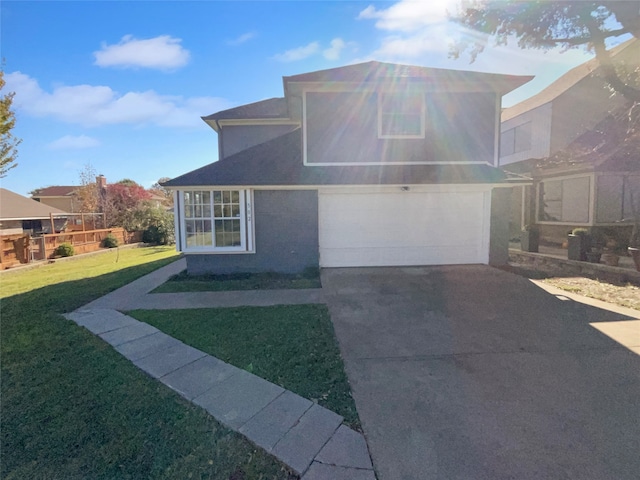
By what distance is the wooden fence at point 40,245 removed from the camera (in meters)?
13.3

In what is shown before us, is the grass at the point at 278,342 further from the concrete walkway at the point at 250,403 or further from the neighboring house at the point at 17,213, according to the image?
the neighboring house at the point at 17,213

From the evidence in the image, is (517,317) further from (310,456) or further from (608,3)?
(608,3)

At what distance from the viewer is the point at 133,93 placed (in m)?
12.6

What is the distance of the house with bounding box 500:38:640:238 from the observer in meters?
15.4

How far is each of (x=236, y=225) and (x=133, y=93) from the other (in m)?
7.83

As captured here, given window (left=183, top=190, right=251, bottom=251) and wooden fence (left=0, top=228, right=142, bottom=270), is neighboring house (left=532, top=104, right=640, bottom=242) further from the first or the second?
wooden fence (left=0, top=228, right=142, bottom=270)

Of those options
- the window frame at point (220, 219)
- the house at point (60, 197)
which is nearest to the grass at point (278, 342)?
the window frame at point (220, 219)

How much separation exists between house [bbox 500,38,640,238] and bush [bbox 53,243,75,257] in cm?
2156

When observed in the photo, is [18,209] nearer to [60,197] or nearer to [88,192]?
[88,192]

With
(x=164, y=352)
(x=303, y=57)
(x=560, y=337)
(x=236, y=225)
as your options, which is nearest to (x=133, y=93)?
(x=303, y=57)

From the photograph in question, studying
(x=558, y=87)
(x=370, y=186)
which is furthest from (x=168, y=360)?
(x=558, y=87)

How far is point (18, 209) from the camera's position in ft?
67.7

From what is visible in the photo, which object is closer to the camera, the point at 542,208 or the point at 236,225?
the point at 236,225

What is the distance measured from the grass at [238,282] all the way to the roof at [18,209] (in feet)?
56.4
